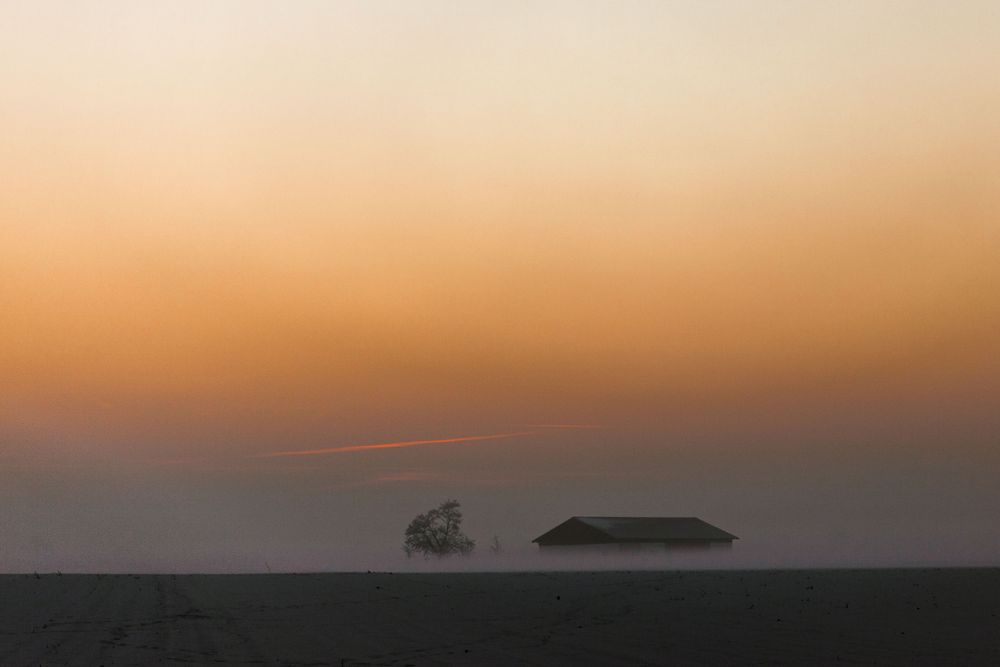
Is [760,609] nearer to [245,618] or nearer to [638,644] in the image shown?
[638,644]

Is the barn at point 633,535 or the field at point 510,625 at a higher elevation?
the barn at point 633,535

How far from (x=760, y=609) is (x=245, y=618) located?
59.2 feet

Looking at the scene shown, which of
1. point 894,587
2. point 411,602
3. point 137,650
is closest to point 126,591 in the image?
point 411,602

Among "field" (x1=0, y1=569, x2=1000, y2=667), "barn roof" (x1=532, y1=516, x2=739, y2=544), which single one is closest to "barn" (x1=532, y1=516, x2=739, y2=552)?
"barn roof" (x1=532, y1=516, x2=739, y2=544)

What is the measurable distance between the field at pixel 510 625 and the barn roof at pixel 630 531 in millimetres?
69452

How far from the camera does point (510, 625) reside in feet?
114

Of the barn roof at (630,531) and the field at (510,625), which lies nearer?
the field at (510,625)

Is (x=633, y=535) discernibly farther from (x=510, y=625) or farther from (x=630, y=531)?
(x=510, y=625)

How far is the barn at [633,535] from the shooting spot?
4894 inches

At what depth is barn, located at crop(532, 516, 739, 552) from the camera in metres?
124

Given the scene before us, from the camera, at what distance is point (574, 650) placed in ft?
89.2

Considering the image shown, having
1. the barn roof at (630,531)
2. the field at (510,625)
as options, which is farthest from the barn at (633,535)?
the field at (510,625)

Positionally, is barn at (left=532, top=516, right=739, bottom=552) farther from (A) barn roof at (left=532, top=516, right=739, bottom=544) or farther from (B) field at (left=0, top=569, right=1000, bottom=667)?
(B) field at (left=0, top=569, right=1000, bottom=667)

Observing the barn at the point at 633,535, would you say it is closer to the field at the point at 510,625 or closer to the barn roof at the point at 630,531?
the barn roof at the point at 630,531
